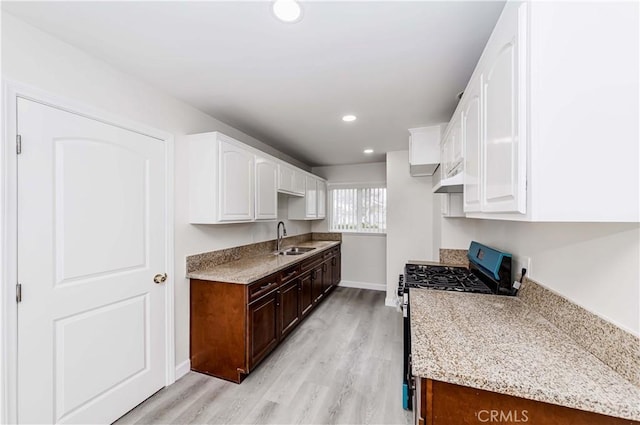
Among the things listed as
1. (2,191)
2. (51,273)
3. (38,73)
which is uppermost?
(38,73)

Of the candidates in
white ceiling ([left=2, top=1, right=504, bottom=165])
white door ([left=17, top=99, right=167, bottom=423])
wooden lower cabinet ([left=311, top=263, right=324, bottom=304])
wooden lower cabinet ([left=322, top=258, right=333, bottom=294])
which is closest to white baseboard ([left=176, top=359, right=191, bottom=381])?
white door ([left=17, top=99, right=167, bottom=423])

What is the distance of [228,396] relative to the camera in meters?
2.04

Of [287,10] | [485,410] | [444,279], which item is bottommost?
[485,410]

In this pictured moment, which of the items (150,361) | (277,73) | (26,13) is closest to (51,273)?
(150,361)

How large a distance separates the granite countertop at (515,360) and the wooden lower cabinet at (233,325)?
54.1 inches

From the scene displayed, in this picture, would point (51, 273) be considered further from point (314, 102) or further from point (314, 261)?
point (314, 261)

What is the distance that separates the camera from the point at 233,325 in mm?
2201

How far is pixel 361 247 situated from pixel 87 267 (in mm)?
4030

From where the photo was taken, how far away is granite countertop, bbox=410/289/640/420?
0.79 meters

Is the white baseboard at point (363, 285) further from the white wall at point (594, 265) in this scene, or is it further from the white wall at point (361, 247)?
the white wall at point (594, 265)

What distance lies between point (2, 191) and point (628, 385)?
8.54 ft

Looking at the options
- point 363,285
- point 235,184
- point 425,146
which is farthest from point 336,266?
point 235,184

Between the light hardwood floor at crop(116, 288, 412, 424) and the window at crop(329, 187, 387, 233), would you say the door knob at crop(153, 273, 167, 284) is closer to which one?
the light hardwood floor at crop(116, 288, 412, 424)

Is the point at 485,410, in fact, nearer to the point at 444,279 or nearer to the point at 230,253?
the point at 444,279
